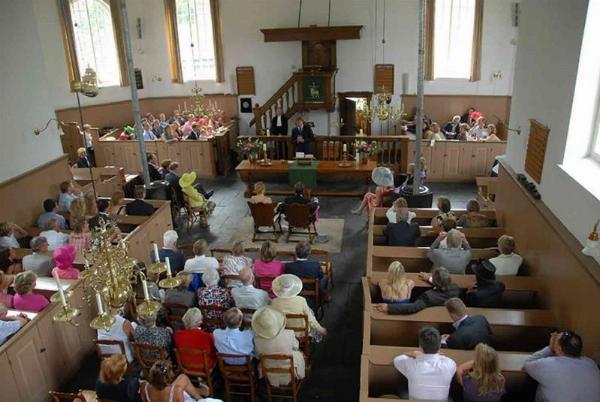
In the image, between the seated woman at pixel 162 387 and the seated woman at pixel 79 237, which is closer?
the seated woman at pixel 162 387

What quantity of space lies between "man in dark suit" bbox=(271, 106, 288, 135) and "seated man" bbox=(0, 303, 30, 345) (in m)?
9.87

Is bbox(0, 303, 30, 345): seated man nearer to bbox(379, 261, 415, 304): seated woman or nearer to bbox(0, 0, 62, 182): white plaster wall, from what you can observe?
bbox(0, 0, 62, 182): white plaster wall

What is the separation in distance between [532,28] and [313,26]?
889cm

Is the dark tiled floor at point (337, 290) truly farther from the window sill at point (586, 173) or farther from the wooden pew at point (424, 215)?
the window sill at point (586, 173)

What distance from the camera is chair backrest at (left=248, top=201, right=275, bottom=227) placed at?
8686 mm

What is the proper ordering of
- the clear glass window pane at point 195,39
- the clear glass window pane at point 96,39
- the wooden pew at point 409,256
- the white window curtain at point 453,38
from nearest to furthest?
the wooden pew at point 409,256, the clear glass window pane at point 96,39, the white window curtain at point 453,38, the clear glass window pane at point 195,39

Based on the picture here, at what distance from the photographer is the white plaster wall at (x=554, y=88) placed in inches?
199

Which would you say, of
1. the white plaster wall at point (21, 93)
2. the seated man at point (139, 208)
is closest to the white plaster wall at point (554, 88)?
the seated man at point (139, 208)

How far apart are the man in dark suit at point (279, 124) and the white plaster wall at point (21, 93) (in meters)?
6.48

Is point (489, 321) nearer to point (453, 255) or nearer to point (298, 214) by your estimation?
point (453, 255)

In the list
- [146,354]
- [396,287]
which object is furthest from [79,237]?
[396,287]

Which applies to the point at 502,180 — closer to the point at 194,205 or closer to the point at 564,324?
the point at 564,324

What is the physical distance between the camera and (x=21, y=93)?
8.12 metres

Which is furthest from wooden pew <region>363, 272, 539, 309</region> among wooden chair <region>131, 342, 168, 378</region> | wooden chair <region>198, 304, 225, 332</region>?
wooden chair <region>131, 342, 168, 378</region>
